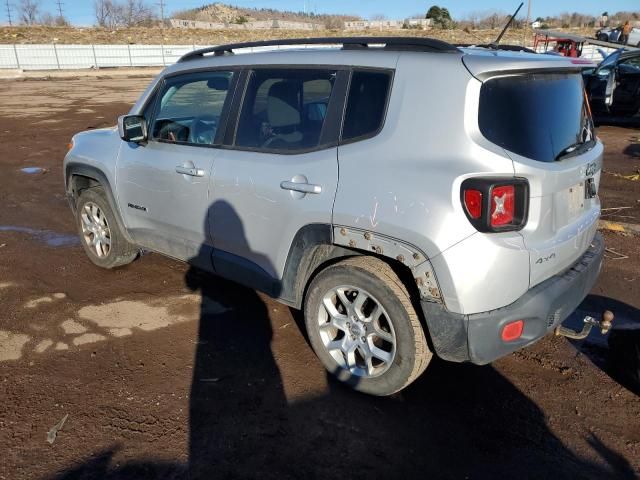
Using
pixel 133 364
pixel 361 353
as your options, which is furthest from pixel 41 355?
pixel 361 353

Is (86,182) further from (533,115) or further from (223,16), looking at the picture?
(223,16)

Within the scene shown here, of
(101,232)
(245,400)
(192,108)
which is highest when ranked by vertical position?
(192,108)

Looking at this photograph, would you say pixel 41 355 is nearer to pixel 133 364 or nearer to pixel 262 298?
pixel 133 364

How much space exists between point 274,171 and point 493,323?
1522 millimetres

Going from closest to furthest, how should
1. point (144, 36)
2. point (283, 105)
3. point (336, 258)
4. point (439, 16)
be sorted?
point (336, 258), point (283, 105), point (144, 36), point (439, 16)

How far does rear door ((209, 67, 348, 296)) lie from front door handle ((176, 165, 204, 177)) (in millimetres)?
150

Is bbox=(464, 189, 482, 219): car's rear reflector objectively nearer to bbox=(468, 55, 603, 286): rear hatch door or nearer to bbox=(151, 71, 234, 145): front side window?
bbox=(468, 55, 603, 286): rear hatch door

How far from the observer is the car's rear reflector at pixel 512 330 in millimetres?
2639

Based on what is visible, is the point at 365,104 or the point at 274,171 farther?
the point at 274,171

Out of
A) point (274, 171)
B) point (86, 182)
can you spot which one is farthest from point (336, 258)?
point (86, 182)

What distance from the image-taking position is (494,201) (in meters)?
2.50

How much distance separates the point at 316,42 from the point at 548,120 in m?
1.44

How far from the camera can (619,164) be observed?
9039 mm

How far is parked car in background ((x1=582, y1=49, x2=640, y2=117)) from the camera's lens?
11734mm
